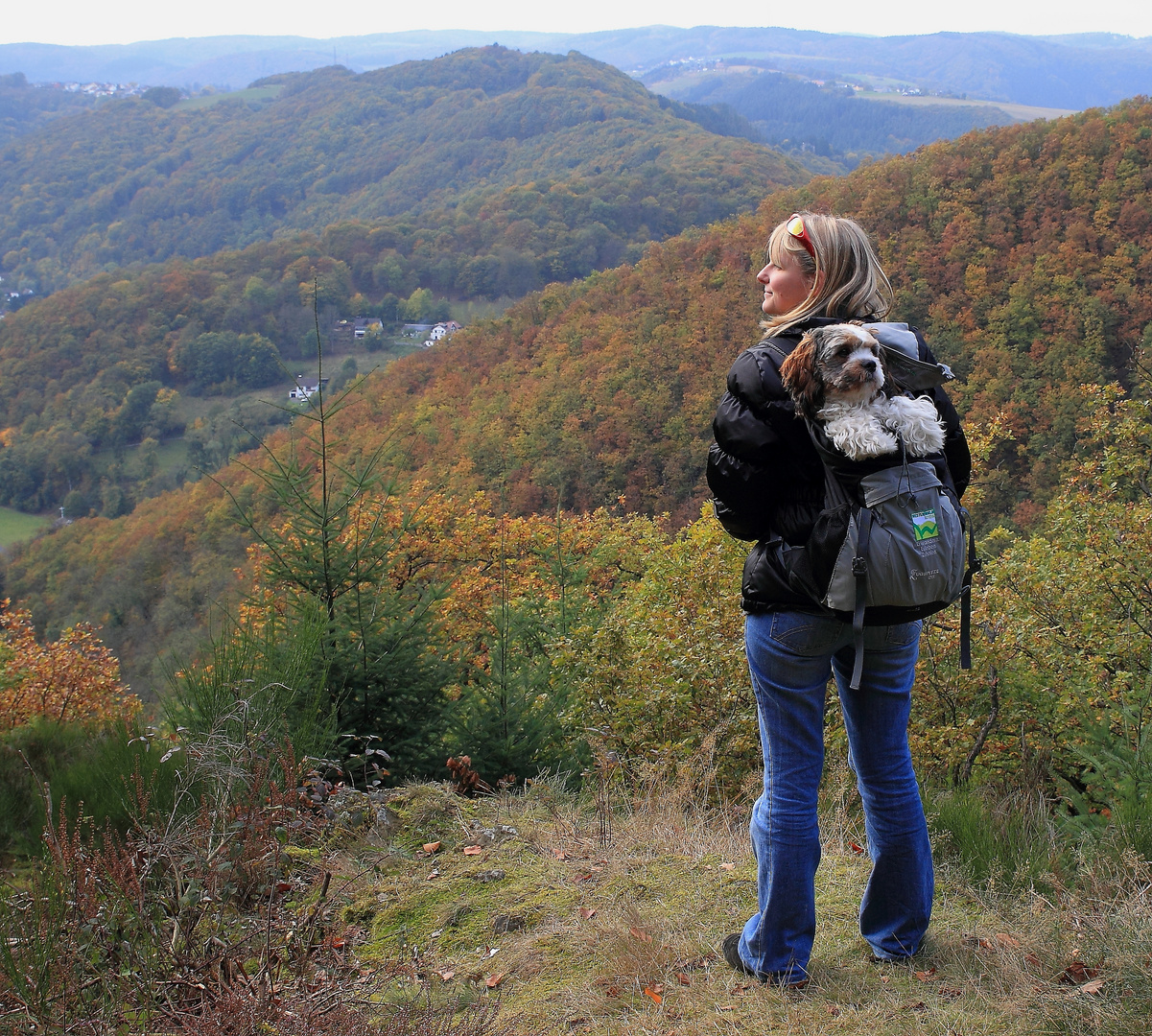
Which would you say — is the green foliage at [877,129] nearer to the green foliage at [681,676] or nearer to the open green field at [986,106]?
the open green field at [986,106]

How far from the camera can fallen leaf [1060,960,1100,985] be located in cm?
197

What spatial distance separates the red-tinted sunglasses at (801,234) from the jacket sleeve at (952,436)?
0.30m

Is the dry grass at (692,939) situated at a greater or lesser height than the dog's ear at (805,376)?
lesser

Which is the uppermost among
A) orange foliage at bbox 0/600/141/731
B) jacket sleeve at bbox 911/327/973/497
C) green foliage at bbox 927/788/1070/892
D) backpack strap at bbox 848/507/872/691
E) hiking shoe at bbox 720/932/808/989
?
jacket sleeve at bbox 911/327/973/497

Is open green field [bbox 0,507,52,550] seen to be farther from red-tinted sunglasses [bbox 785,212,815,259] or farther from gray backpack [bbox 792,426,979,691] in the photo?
gray backpack [bbox 792,426,979,691]

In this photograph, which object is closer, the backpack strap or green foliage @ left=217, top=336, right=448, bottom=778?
the backpack strap

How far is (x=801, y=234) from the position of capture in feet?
6.45

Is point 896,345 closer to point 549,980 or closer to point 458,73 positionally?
point 549,980

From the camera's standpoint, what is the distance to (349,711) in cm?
388

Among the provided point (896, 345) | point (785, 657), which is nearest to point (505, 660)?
point (785, 657)

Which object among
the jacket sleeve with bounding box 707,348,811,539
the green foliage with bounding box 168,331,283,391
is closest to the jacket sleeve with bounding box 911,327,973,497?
the jacket sleeve with bounding box 707,348,811,539

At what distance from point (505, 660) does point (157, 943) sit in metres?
2.61

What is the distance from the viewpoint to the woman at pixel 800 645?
1891mm

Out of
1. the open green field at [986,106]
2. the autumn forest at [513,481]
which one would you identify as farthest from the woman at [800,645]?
the open green field at [986,106]
